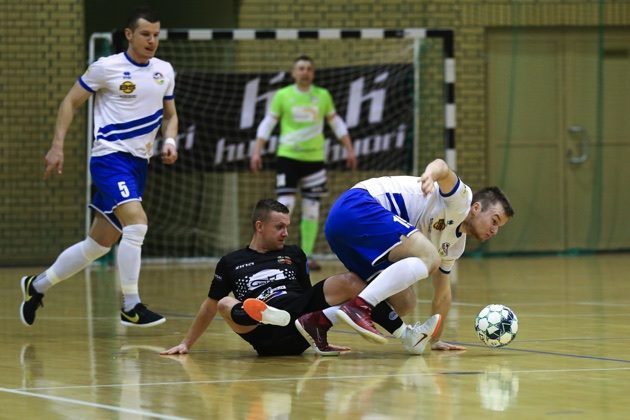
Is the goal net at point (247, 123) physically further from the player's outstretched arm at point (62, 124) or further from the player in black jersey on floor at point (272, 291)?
the player in black jersey on floor at point (272, 291)

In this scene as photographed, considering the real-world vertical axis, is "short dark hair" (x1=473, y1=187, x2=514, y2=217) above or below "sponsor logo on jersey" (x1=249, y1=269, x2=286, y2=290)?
above

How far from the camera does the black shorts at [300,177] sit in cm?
1331

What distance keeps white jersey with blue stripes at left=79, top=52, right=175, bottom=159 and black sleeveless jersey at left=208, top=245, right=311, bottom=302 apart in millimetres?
1731

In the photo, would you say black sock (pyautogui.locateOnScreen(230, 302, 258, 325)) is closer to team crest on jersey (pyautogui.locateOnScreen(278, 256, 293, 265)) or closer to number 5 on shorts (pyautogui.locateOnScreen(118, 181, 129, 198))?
team crest on jersey (pyautogui.locateOnScreen(278, 256, 293, 265))

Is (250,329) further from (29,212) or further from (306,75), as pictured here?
(29,212)

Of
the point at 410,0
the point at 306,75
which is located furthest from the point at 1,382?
the point at 410,0

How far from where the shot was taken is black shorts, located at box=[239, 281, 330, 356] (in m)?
5.88

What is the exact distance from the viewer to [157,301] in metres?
9.55

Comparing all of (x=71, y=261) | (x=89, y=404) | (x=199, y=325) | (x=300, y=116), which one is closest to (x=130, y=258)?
(x=71, y=261)

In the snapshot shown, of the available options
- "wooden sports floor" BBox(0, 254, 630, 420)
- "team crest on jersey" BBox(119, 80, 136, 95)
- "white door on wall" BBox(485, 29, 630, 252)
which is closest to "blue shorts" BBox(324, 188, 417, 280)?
"wooden sports floor" BBox(0, 254, 630, 420)

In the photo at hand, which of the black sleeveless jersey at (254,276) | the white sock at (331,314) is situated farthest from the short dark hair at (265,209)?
the white sock at (331,314)

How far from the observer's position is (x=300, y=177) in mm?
13445

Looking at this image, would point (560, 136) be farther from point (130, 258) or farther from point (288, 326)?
point (288, 326)

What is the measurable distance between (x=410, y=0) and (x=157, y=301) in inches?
307
